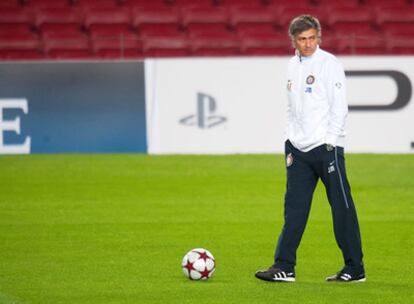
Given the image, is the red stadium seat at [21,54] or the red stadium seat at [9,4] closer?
the red stadium seat at [21,54]

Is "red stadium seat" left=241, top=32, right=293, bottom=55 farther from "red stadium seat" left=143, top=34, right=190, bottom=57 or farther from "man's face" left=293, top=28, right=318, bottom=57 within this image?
"man's face" left=293, top=28, right=318, bottom=57

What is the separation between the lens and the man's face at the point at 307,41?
358 inches

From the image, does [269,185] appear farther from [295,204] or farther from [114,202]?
[295,204]

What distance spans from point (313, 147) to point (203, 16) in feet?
48.0

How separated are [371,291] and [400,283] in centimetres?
42

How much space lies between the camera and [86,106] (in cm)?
1969

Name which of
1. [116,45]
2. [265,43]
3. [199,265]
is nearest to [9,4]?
[116,45]

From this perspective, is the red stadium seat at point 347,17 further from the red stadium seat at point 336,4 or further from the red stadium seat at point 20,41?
the red stadium seat at point 20,41

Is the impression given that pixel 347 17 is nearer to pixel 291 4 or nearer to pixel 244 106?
pixel 291 4

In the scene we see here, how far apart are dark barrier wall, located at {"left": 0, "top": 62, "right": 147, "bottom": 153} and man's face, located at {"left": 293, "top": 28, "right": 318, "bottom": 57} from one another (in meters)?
10.7

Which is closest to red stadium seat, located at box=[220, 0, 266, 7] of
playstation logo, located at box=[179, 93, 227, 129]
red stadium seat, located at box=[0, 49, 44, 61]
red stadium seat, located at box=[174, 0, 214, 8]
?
red stadium seat, located at box=[174, 0, 214, 8]

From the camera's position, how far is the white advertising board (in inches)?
766

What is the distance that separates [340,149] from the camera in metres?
9.29

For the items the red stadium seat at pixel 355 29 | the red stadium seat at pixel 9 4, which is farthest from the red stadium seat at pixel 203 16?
the red stadium seat at pixel 9 4
